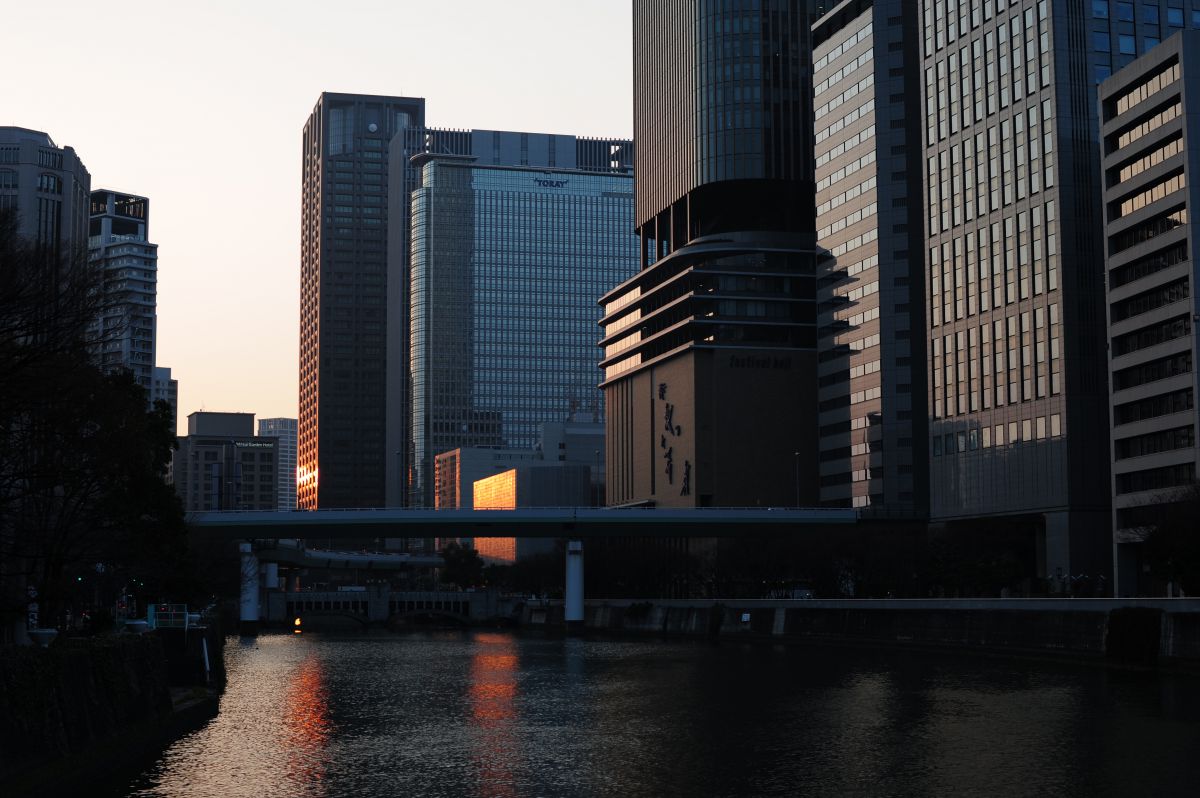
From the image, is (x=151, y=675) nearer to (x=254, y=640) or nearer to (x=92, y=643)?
(x=92, y=643)

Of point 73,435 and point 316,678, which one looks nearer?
point 73,435

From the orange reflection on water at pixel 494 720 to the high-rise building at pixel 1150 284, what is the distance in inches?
2047

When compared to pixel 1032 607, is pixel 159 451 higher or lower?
higher

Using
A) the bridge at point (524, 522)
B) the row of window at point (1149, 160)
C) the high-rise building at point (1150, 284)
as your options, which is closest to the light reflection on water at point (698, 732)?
the high-rise building at point (1150, 284)

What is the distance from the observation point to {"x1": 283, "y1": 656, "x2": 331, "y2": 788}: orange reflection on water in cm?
5019

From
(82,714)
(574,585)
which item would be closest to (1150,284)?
(574,585)

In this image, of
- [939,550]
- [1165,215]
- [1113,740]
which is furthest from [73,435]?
[939,550]

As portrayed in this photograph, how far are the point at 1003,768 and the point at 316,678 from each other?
53061 millimetres

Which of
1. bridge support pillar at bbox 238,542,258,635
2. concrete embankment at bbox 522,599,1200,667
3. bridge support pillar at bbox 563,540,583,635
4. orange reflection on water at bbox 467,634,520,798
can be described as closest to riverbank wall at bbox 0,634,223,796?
orange reflection on water at bbox 467,634,520,798

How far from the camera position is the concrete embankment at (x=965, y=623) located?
83.7 meters

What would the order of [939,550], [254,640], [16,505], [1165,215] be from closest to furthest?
[16,505] → [1165,215] → [939,550] → [254,640]

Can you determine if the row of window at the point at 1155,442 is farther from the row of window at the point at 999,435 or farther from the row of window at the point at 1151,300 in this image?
the row of window at the point at 999,435

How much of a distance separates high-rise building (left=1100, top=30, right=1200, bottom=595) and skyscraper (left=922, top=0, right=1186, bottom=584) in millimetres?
14017

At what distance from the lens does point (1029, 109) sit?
497ft
